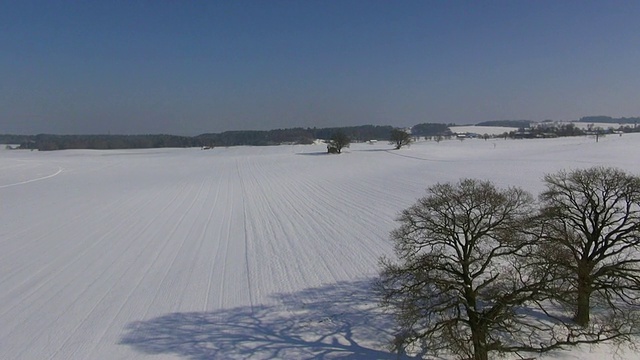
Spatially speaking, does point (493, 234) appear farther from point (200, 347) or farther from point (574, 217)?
point (200, 347)

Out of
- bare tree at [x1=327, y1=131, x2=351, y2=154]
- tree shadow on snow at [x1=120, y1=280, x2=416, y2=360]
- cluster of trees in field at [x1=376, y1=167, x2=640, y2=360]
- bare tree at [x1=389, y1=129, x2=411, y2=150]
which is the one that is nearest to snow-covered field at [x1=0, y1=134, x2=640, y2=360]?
tree shadow on snow at [x1=120, y1=280, x2=416, y2=360]

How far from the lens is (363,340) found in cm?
1286

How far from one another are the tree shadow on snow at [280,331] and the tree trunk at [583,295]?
6.22m

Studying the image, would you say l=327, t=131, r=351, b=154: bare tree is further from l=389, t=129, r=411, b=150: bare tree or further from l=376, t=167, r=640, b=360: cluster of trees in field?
l=376, t=167, r=640, b=360: cluster of trees in field

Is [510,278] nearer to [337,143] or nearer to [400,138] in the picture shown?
[337,143]

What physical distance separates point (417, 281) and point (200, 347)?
7.60 metres

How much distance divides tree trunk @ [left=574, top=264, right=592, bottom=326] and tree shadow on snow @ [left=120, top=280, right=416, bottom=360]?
20.4ft

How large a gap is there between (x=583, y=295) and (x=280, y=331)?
33.9 feet

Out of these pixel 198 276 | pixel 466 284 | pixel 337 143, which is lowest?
pixel 198 276

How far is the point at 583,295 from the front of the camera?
38.8ft

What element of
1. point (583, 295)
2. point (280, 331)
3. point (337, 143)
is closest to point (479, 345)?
point (583, 295)

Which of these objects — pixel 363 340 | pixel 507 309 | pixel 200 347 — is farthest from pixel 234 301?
pixel 507 309

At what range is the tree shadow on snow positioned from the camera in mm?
12133

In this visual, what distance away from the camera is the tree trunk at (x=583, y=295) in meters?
11.4
